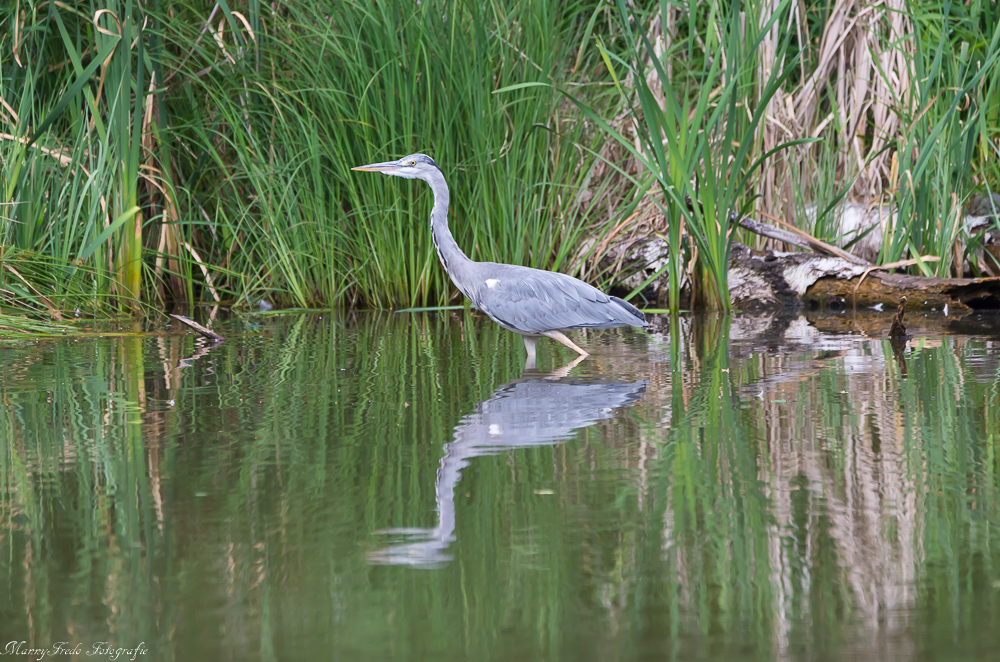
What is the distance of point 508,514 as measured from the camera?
1.85 metres

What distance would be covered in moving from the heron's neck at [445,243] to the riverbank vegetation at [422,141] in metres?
0.84

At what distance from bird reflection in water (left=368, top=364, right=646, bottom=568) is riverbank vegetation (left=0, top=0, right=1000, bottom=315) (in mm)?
1887

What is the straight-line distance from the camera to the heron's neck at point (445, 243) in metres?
4.32

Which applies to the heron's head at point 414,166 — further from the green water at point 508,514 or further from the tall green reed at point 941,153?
the tall green reed at point 941,153

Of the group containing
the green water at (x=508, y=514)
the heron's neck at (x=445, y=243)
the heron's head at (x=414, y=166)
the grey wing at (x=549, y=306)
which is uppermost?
the heron's head at (x=414, y=166)

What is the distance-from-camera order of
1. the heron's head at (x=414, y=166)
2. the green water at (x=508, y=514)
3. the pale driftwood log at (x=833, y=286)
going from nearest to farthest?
the green water at (x=508, y=514), the heron's head at (x=414, y=166), the pale driftwood log at (x=833, y=286)

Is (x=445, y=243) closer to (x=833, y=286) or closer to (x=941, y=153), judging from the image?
(x=833, y=286)

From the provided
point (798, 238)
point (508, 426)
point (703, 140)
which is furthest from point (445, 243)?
point (798, 238)

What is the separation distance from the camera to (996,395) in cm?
292

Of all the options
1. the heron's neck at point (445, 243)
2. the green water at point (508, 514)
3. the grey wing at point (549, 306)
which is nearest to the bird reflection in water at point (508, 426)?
the green water at point (508, 514)

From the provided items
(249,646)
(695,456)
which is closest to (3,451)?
(249,646)

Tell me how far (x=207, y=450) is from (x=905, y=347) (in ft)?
9.53

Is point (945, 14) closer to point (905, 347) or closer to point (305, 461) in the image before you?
point (905, 347)

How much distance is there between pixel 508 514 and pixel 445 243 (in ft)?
8.94
